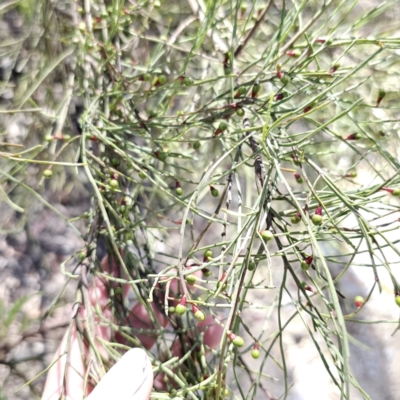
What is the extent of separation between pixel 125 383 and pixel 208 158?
52 cm

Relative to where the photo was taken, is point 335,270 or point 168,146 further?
point 335,270

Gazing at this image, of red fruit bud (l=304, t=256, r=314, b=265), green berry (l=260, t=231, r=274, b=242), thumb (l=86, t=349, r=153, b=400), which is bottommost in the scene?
thumb (l=86, t=349, r=153, b=400)

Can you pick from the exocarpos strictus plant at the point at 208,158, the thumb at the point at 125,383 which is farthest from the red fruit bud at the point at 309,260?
the thumb at the point at 125,383

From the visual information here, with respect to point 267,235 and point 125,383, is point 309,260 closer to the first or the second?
point 267,235

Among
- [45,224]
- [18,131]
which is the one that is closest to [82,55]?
[18,131]

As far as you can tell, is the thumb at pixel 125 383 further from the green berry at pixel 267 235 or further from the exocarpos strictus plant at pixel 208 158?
the green berry at pixel 267 235

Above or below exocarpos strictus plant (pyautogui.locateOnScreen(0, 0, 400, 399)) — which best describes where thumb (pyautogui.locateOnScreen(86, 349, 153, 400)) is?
below

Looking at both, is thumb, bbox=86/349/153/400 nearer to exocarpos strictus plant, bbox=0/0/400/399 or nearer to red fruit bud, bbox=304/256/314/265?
exocarpos strictus plant, bbox=0/0/400/399

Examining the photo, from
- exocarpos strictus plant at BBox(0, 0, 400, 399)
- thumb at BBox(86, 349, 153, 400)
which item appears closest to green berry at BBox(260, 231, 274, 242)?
exocarpos strictus plant at BBox(0, 0, 400, 399)

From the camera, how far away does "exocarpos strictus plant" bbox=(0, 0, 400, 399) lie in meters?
0.36

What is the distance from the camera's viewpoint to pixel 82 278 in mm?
514

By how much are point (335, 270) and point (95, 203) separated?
0.94 m

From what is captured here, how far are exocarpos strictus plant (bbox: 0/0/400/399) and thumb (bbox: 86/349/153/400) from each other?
0.6 inches

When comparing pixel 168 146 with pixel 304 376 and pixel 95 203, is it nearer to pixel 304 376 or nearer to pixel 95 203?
pixel 95 203
